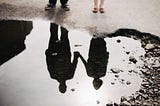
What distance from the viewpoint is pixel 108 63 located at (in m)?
6.70

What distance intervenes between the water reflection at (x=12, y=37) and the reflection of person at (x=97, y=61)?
1.49 m

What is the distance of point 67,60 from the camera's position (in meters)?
6.78

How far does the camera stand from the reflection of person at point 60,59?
6325 mm

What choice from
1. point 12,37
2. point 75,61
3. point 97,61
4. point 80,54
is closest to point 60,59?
point 75,61

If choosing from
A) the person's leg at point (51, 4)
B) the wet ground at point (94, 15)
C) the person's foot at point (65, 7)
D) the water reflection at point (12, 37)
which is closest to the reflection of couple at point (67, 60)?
the wet ground at point (94, 15)

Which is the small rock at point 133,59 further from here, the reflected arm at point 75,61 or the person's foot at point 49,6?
the person's foot at point 49,6

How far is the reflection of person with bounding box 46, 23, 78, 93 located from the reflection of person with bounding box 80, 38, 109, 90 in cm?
32

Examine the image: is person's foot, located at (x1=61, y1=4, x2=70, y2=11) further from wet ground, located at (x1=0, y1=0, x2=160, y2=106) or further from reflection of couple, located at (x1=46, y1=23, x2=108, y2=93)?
reflection of couple, located at (x1=46, y1=23, x2=108, y2=93)

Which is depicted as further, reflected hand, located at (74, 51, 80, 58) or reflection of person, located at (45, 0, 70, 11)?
reflection of person, located at (45, 0, 70, 11)

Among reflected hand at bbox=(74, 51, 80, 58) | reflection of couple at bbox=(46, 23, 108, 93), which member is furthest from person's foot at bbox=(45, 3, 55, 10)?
reflected hand at bbox=(74, 51, 80, 58)

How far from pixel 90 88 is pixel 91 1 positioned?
3.79m

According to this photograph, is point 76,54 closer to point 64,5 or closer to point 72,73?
point 72,73

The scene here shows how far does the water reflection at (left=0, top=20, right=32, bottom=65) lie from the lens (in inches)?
273

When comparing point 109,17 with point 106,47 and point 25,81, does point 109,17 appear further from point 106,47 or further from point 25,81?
point 25,81
